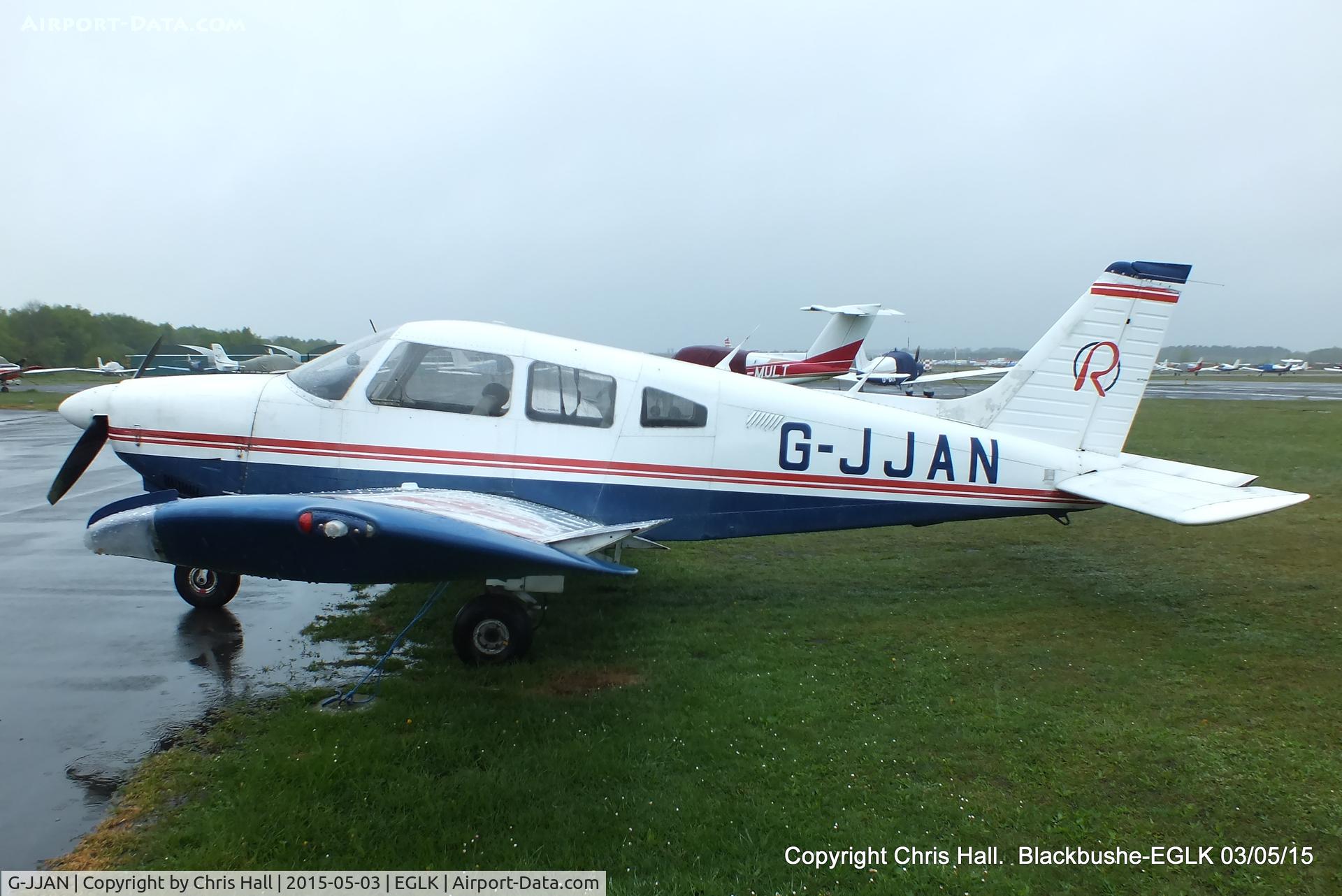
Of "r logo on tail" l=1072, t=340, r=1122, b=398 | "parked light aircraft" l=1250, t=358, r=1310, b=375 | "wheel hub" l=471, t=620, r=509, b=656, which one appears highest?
"parked light aircraft" l=1250, t=358, r=1310, b=375

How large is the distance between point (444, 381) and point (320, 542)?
2.08 metres

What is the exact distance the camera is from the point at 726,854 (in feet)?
9.52

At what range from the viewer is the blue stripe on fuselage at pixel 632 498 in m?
5.11

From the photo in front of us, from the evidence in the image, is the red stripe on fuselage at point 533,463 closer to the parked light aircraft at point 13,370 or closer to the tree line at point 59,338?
the parked light aircraft at point 13,370

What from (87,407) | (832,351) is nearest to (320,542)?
(87,407)

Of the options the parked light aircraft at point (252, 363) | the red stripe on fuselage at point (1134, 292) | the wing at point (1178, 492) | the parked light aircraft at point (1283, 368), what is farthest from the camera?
the parked light aircraft at point (1283, 368)

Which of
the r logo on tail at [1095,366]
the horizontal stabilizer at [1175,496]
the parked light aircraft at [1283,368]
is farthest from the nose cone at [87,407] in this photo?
the parked light aircraft at [1283,368]

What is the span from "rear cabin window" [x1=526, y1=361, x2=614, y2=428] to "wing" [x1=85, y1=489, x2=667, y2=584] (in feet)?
5.31

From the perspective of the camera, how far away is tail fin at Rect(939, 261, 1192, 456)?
20.2 feet

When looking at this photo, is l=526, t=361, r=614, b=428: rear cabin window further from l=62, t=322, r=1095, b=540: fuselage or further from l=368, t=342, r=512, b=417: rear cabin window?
l=368, t=342, r=512, b=417: rear cabin window

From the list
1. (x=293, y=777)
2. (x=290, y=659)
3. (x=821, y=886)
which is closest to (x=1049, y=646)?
(x=821, y=886)

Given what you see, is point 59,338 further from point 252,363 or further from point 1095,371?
point 1095,371

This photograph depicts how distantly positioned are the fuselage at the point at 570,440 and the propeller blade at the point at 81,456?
0.28 feet

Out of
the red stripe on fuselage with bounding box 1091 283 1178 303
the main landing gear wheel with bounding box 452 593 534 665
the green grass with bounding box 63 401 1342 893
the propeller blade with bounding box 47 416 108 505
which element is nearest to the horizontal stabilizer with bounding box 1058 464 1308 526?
the green grass with bounding box 63 401 1342 893
